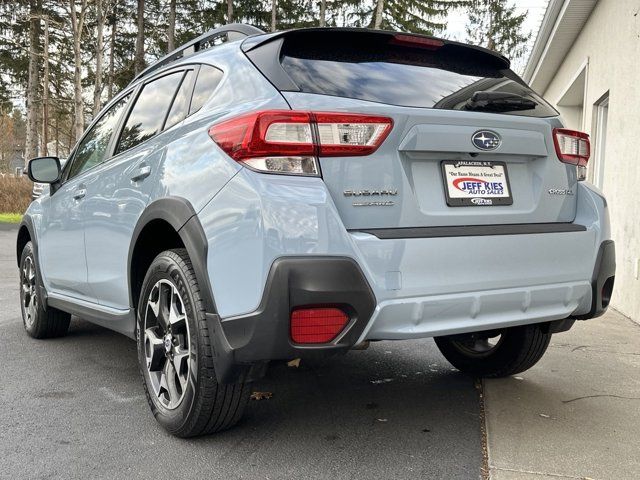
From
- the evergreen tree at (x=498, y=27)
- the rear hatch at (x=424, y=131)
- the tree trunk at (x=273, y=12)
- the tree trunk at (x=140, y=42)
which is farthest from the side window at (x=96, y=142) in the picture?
the evergreen tree at (x=498, y=27)

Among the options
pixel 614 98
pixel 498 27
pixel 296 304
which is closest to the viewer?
pixel 296 304

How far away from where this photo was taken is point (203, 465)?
263 centimetres

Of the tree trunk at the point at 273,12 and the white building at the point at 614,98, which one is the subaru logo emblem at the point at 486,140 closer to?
the white building at the point at 614,98

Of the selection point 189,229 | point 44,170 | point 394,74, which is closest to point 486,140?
point 394,74

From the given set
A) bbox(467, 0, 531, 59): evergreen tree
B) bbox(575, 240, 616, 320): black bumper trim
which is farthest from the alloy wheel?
bbox(467, 0, 531, 59): evergreen tree

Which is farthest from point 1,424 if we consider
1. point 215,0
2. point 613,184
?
point 215,0

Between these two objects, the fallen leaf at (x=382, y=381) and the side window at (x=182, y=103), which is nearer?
the side window at (x=182, y=103)

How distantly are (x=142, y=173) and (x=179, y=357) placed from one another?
37.8 inches

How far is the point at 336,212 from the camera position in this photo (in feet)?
7.76

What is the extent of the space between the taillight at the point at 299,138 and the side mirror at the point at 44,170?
264 cm

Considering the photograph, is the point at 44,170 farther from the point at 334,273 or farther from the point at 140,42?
the point at 140,42

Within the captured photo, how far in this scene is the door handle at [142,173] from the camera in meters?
3.14

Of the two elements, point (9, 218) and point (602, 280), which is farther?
point (9, 218)

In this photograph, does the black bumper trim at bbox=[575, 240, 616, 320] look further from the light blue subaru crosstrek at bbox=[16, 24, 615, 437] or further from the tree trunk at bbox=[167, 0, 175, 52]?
the tree trunk at bbox=[167, 0, 175, 52]
